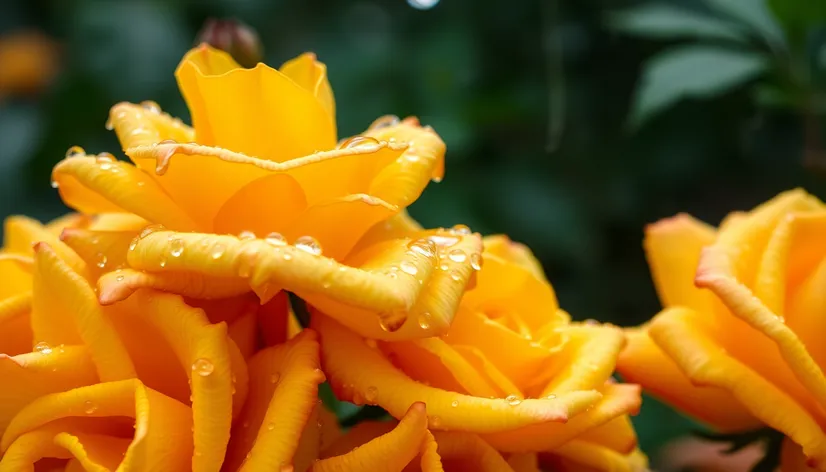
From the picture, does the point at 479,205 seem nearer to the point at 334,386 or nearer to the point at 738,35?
the point at 738,35

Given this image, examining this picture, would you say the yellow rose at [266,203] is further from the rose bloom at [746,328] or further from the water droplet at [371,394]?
the rose bloom at [746,328]

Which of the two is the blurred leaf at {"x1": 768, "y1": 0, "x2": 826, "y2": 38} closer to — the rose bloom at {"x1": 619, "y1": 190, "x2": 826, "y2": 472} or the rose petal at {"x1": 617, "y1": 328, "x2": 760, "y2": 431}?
the rose bloom at {"x1": 619, "y1": 190, "x2": 826, "y2": 472}

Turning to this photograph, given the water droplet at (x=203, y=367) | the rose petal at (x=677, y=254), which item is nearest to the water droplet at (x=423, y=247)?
the water droplet at (x=203, y=367)

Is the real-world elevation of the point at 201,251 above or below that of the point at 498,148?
above

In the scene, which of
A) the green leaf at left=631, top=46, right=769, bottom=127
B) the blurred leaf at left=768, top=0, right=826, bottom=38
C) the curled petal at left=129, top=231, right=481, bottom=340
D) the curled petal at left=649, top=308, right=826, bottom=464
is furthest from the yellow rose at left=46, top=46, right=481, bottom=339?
the blurred leaf at left=768, top=0, right=826, bottom=38

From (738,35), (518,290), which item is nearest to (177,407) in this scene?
(518,290)
